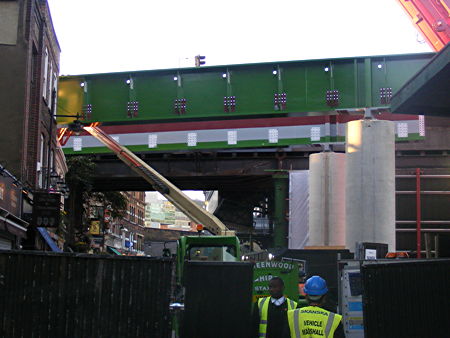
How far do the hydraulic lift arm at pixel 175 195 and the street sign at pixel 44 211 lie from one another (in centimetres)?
566

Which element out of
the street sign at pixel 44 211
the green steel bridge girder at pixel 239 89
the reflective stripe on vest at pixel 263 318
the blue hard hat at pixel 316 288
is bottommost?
the reflective stripe on vest at pixel 263 318

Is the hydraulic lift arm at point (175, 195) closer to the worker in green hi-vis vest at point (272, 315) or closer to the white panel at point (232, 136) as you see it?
the white panel at point (232, 136)

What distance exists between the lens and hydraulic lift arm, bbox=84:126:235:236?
24266 millimetres

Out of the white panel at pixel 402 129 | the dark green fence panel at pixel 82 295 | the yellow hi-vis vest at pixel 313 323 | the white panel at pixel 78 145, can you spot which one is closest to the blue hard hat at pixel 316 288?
the yellow hi-vis vest at pixel 313 323

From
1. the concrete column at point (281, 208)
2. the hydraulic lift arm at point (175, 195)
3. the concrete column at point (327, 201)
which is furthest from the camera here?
the concrete column at point (281, 208)

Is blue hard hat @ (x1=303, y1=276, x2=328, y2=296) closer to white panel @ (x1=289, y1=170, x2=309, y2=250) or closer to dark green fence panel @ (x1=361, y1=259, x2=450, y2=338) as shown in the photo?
dark green fence panel @ (x1=361, y1=259, x2=450, y2=338)

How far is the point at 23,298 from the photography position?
→ 6.16m

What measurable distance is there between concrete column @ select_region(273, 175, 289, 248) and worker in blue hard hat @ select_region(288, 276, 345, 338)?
28.2 m

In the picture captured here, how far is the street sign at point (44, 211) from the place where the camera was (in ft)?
71.1

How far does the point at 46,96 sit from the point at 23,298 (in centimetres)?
2175

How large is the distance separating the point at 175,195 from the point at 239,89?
9.35 m

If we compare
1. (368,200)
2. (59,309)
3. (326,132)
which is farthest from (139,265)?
(326,132)

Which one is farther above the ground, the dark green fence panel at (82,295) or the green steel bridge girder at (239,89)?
the green steel bridge girder at (239,89)

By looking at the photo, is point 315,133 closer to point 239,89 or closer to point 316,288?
point 239,89
